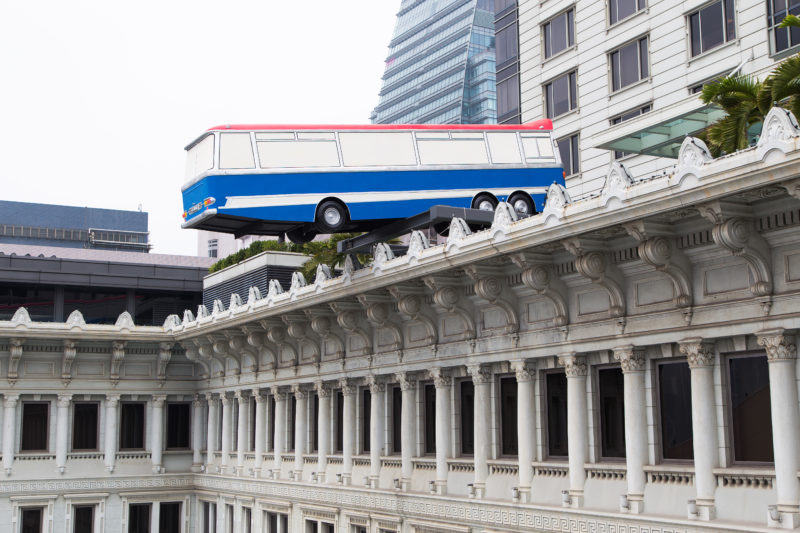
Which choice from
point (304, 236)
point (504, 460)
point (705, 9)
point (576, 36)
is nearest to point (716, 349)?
point (504, 460)

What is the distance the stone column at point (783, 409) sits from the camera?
18297 millimetres

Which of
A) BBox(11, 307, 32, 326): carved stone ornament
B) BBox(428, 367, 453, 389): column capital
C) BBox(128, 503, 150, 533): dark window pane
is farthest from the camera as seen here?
BBox(128, 503, 150, 533): dark window pane

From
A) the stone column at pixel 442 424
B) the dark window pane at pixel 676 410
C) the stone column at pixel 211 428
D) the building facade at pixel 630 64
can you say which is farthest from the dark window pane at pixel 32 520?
the dark window pane at pixel 676 410

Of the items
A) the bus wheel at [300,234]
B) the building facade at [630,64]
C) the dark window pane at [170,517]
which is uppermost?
the building facade at [630,64]

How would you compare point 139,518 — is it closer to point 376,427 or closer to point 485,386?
point 376,427

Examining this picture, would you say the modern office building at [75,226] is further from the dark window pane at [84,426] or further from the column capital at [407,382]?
the column capital at [407,382]

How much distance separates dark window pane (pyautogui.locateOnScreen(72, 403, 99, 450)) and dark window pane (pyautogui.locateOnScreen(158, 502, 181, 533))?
4.56 m

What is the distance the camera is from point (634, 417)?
2205 cm

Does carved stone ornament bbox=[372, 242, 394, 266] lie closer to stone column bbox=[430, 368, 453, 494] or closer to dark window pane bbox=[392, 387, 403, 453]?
stone column bbox=[430, 368, 453, 494]

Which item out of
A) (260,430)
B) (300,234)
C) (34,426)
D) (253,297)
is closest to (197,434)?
(34,426)

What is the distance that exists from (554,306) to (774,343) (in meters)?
6.65

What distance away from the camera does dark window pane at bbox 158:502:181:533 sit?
46969mm

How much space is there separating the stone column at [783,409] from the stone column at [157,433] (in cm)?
3393

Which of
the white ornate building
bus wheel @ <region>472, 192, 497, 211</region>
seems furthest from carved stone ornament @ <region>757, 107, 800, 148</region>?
bus wheel @ <region>472, 192, 497, 211</region>
